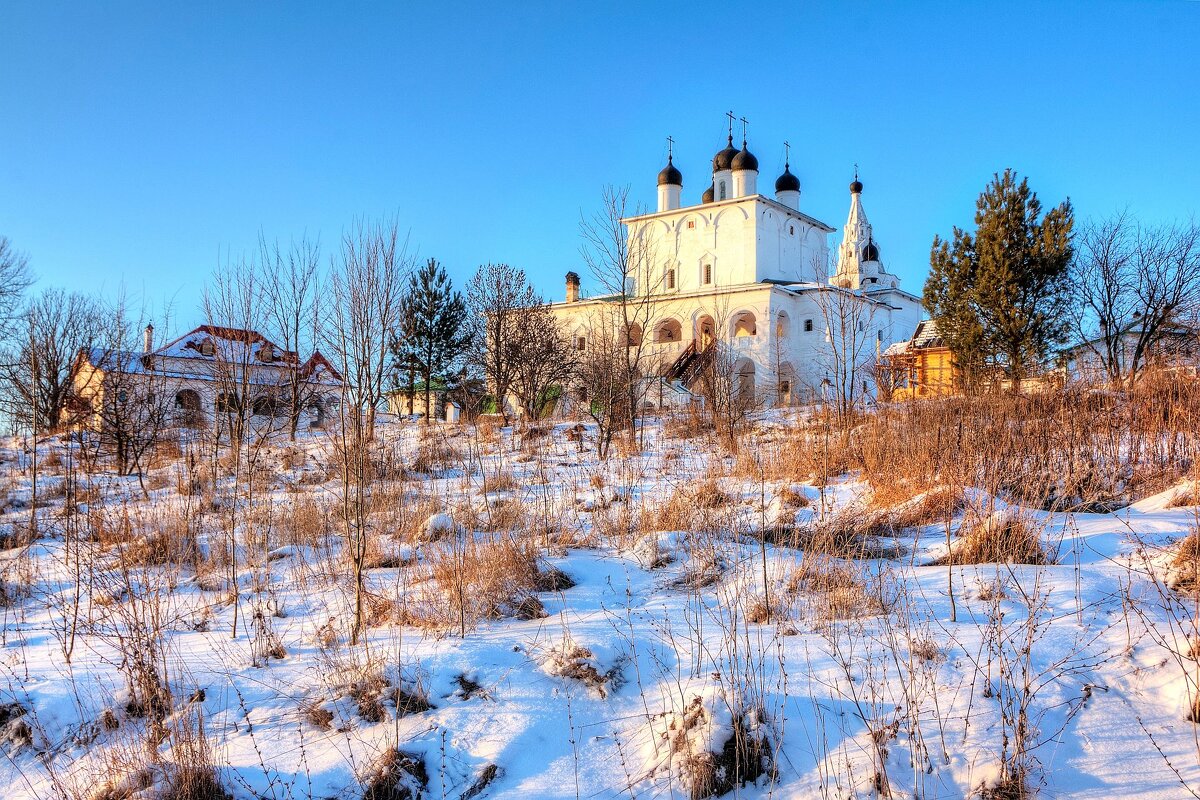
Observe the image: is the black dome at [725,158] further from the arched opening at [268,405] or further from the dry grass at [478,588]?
the dry grass at [478,588]

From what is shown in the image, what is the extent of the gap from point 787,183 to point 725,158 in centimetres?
340

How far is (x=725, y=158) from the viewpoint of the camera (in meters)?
36.4

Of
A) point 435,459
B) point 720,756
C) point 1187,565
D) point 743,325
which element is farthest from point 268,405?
point 743,325

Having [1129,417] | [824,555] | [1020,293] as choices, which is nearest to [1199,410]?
[1129,417]

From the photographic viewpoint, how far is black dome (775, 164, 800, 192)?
36875 millimetres

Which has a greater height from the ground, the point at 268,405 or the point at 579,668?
the point at 268,405

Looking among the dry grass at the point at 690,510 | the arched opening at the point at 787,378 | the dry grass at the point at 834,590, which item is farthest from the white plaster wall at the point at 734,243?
the dry grass at the point at 834,590

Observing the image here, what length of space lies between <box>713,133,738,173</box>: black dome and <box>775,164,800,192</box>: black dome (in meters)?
2.77

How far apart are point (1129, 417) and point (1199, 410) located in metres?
0.73

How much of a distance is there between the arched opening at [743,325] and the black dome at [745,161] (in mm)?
7085

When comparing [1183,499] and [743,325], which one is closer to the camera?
[1183,499]

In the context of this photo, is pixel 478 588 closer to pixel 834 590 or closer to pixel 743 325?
pixel 834 590

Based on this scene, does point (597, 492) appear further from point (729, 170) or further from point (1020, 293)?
point (729, 170)

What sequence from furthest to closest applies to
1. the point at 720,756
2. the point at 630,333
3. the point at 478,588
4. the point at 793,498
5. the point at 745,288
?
the point at 745,288, the point at 630,333, the point at 793,498, the point at 478,588, the point at 720,756
